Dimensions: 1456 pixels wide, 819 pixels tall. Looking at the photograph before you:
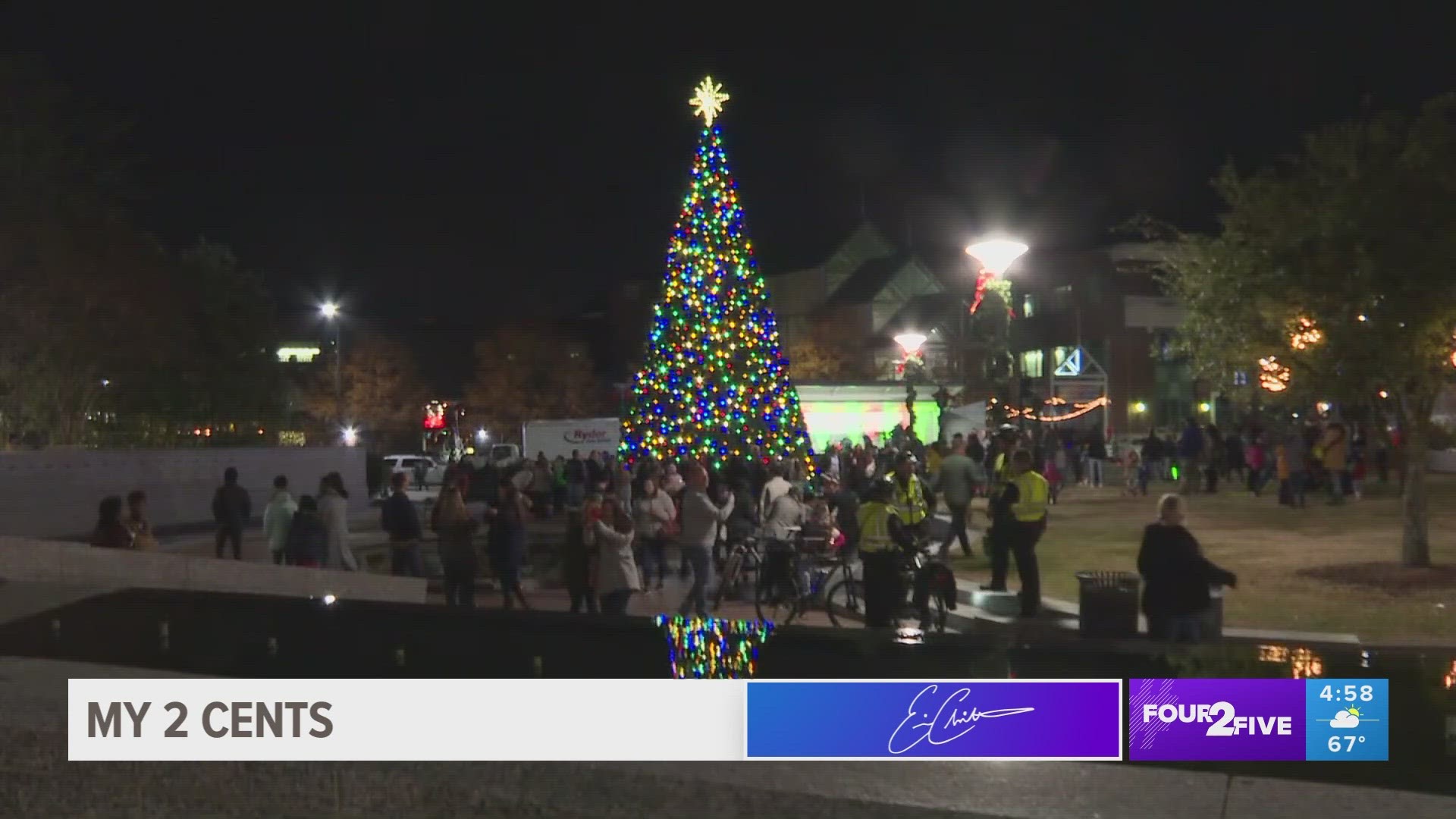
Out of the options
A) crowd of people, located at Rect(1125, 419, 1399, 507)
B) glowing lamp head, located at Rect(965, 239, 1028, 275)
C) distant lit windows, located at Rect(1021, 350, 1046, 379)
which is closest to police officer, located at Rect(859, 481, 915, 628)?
glowing lamp head, located at Rect(965, 239, 1028, 275)

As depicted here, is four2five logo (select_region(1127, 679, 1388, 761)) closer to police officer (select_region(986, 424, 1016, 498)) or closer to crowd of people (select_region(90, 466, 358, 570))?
police officer (select_region(986, 424, 1016, 498))

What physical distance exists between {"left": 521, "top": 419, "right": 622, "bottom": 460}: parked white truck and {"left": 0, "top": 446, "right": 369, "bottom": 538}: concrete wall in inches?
298

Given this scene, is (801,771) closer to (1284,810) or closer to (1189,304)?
(1284,810)

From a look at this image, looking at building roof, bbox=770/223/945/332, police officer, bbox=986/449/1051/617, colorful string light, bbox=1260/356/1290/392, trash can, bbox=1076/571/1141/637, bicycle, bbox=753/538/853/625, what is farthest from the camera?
building roof, bbox=770/223/945/332

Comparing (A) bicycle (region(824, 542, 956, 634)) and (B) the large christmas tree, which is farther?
(B) the large christmas tree

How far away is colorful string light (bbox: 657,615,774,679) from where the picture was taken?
905 cm

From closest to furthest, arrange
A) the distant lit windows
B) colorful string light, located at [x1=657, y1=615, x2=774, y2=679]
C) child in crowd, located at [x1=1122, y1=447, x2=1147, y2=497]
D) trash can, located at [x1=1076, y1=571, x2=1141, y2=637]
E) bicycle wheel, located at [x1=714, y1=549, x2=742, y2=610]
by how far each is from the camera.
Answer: colorful string light, located at [x1=657, y1=615, x2=774, y2=679] → trash can, located at [x1=1076, y1=571, x2=1141, y2=637] → bicycle wheel, located at [x1=714, y1=549, x2=742, y2=610] → child in crowd, located at [x1=1122, y1=447, x2=1147, y2=497] → the distant lit windows

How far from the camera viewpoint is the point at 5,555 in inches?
538

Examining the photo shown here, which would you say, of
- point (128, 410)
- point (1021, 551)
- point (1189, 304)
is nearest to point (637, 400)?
point (128, 410)

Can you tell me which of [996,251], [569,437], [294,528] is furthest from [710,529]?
[569,437]

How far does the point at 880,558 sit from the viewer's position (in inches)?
485

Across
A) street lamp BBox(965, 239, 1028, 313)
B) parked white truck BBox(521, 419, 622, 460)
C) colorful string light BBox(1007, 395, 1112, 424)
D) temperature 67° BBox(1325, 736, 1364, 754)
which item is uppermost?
street lamp BBox(965, 239, 1028, 313)

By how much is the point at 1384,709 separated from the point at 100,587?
34.9ft
